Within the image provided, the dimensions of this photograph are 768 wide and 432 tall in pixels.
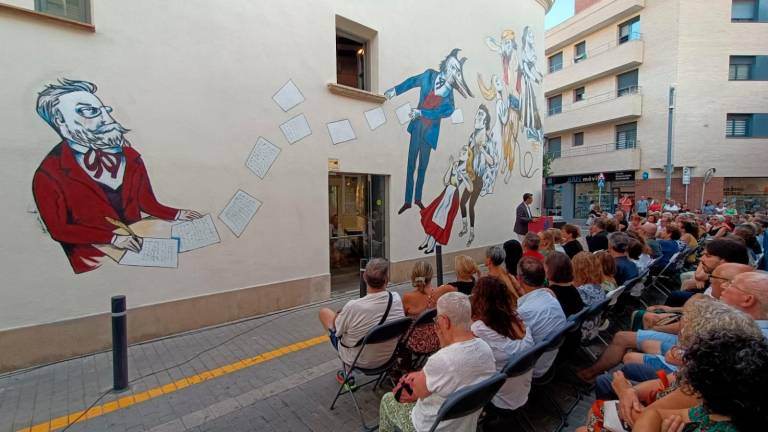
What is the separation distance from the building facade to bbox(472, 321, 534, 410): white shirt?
13.0 ft

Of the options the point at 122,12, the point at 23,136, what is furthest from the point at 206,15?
the point at 23,136

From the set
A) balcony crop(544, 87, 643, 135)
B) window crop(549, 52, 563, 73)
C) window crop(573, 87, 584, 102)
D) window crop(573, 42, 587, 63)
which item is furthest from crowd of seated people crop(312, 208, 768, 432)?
window crop(549, 52, 563, 73)

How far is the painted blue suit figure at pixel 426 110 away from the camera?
25.4ft

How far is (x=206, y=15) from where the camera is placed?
16.1 feet

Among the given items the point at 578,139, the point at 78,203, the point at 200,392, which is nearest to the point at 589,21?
the point at 578,139

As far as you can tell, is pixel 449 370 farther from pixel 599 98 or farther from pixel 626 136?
pixel 599 98

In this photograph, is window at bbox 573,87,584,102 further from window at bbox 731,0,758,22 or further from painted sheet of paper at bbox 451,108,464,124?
painted sheet of paper at bbox 451,108,464,124

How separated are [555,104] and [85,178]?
3077 centimetres

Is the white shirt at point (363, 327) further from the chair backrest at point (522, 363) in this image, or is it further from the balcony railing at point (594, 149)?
the balcony railing at point (594, 149)

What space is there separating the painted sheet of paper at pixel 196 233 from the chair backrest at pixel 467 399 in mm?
4176

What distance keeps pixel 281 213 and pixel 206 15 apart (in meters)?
2.96

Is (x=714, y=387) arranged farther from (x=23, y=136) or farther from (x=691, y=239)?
(x=691, y=239)

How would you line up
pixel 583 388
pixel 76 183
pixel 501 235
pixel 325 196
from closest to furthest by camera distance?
1. pixel 583 388
2. pixel 76 183
3. pixel 325 196
4. pixel 501 235

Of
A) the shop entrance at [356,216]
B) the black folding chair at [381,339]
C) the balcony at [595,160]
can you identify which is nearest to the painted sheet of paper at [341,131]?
the shop entrance at [356,216]
